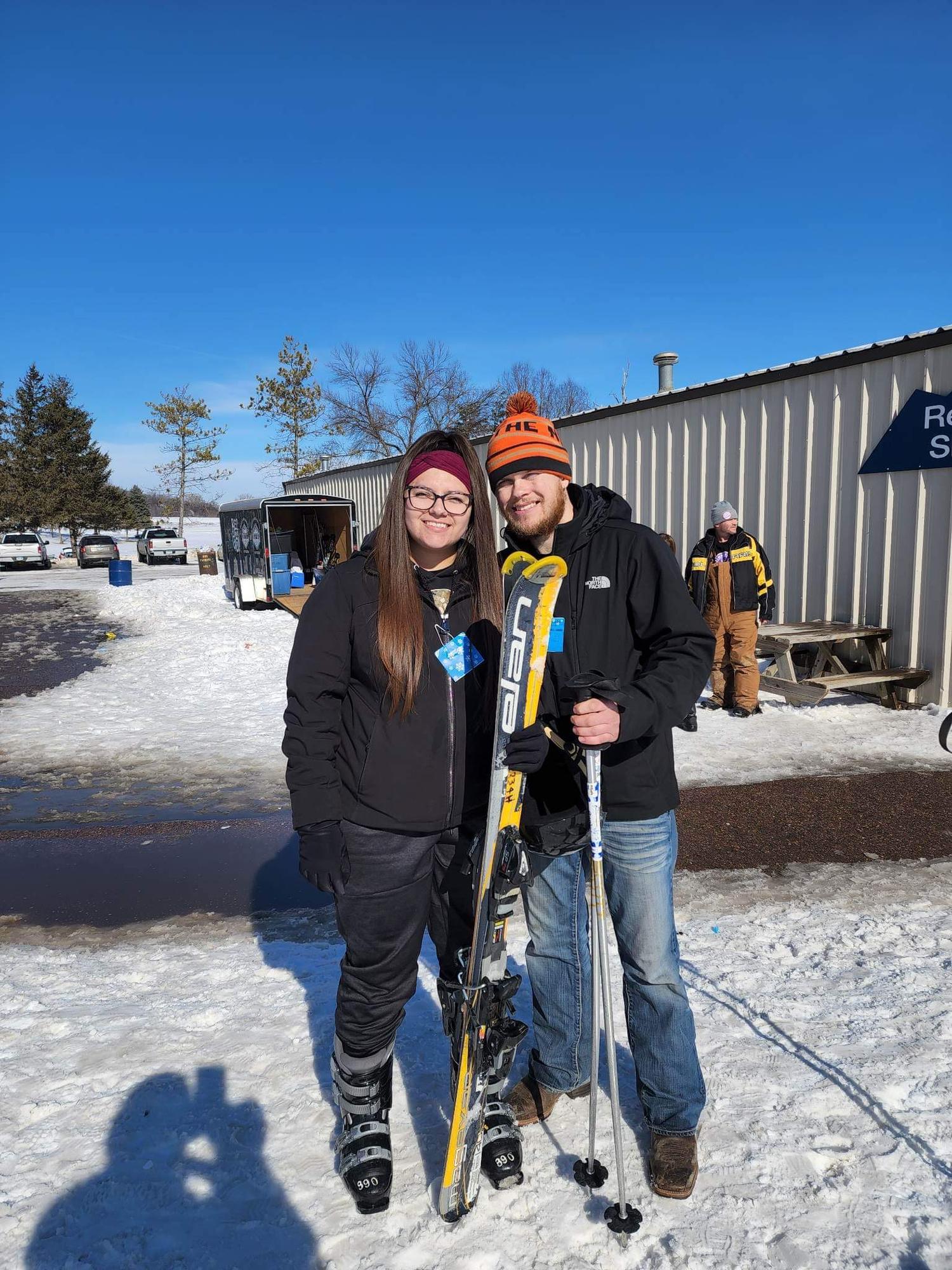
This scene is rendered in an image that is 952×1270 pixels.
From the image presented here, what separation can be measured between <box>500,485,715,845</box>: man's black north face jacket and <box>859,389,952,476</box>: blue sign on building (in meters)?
6.94

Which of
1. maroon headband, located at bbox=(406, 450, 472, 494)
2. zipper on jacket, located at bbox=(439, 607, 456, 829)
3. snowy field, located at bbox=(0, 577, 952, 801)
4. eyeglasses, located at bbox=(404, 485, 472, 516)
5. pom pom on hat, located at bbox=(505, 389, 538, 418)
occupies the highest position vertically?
pom pom on hat, located at bbox=(505, 389, 538, 418)

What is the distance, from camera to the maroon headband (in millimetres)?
2258

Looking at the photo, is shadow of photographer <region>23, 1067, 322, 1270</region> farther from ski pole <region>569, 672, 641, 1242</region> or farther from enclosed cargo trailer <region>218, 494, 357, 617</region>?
enclosed cargo trailer <region>218, 494, 357, 617</region>

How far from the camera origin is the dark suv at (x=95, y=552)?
3594cm

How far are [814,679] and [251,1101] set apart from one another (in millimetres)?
7015

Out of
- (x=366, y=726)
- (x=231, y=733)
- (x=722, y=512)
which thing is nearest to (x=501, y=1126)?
(x=366, y=726)

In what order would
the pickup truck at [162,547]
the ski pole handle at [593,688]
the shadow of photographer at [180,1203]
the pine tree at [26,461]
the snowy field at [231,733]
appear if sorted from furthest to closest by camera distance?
1. the pine tree at [26,461]
2. the pickup truck at [162,547]
3. the snowy field at [231,733]
4. the shadow of photographer at [180,1203]
5. the ski pole handle at [593,688]

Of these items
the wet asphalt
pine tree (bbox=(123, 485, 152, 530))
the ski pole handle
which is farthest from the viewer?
pine tree (bbox=(123, 485, 152, 530))

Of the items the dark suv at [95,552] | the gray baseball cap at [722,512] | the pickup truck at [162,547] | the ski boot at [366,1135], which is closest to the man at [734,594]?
the gray baseball cap at [722,512]

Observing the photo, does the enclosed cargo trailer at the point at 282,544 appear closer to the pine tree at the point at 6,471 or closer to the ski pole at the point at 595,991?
the ski pole at the point at 595,991

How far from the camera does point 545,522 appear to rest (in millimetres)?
2277

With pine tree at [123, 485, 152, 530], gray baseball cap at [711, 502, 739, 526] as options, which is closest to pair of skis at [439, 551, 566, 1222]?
gray baseball cap at [711, 502, 739, 526]

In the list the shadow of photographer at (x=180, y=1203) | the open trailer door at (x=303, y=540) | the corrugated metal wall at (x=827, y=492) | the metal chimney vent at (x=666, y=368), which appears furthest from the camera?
the open trailer door at (x=303, y=540)

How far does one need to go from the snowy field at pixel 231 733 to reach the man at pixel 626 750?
13.5 feet
